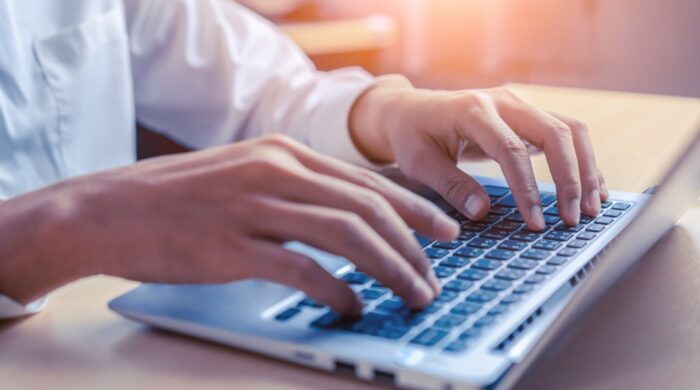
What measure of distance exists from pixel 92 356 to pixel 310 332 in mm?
121

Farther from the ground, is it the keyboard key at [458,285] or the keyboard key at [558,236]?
the keyboard key at [458,285]

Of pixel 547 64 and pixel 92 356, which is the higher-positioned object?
pixel 92 356

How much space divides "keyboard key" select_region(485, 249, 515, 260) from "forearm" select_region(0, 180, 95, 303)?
236 millimetres

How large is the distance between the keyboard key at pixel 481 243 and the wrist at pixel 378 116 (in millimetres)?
226

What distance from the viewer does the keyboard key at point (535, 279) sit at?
440mm

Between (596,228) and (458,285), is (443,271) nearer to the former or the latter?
(458,285)

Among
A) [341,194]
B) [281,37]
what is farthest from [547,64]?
[341,194]

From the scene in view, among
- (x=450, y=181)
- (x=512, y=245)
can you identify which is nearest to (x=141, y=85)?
(x=450, y=181)

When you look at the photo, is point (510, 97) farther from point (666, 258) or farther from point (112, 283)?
point (112, 283)

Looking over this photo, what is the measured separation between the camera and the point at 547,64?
377 centimetres

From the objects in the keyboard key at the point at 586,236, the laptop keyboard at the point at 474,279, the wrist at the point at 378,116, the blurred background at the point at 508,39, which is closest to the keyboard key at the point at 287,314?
the laptop keyboard at the point at 474,279

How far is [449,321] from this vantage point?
39cm

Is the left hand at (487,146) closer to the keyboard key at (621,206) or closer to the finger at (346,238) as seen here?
the keyboard key at (621,206)

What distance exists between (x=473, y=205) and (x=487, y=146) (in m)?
0.07
